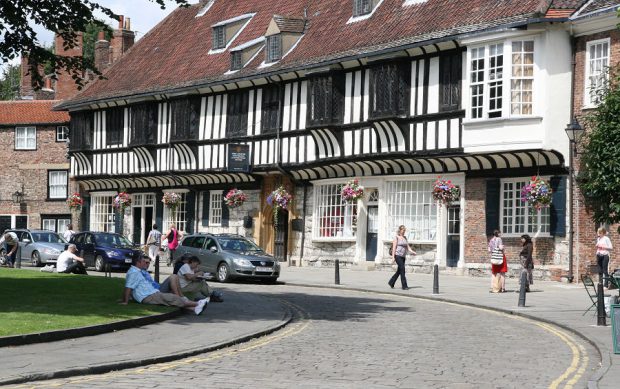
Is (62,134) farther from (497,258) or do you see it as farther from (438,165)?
(497,258)

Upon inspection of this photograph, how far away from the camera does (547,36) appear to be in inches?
1312

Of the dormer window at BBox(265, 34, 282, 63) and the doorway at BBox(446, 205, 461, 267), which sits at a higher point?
the dormer window at BBox(265, 34, 282, 63)

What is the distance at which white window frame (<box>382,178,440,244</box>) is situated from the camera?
126ft

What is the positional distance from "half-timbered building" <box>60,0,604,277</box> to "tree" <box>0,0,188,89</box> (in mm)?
13551

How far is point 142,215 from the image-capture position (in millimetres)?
54562

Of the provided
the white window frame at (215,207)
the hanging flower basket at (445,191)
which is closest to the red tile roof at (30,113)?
the white window frame at (215,207)

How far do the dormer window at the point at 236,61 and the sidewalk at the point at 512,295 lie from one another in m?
9.08

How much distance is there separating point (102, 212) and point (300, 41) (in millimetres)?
17313

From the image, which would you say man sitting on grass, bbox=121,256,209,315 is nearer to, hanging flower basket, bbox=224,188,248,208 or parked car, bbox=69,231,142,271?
parked car, bbox=69,231,142,271

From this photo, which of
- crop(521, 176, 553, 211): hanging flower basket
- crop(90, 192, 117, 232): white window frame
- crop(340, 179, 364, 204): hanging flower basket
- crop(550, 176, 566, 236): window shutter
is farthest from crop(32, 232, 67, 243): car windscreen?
crop(550, 176, 566, 236): window shutter

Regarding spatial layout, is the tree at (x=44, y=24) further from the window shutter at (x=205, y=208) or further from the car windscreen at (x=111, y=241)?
the window shutter at (x=205, y=208)

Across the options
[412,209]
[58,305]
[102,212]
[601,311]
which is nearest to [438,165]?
[412,209]

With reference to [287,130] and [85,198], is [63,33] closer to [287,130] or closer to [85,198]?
[287,130]

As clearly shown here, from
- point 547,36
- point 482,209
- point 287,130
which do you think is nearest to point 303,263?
point 287,130
